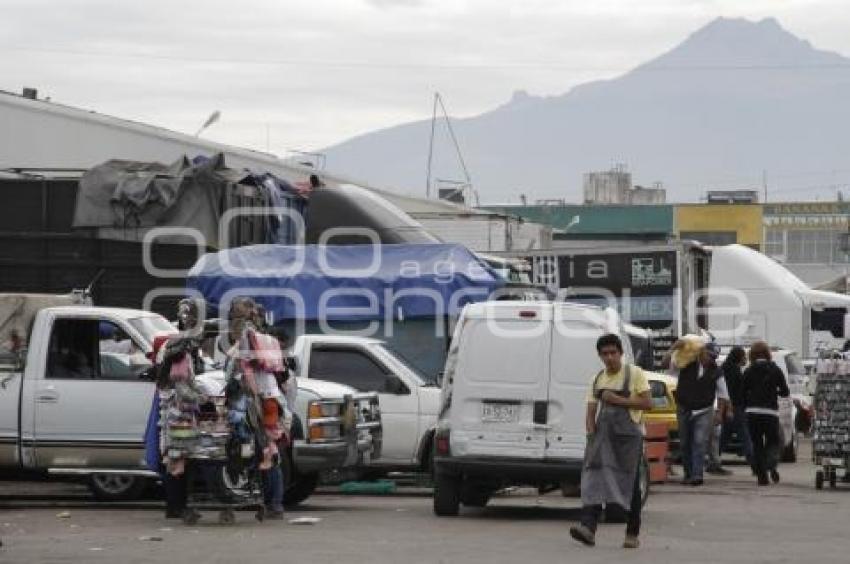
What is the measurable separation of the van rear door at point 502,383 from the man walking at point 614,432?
2093 millimetres

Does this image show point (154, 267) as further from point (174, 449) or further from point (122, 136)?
point (122, 136)

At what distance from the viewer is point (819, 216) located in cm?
10425

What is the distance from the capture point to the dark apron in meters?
16.0

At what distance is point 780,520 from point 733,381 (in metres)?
7.92

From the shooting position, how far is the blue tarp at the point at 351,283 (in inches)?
1015

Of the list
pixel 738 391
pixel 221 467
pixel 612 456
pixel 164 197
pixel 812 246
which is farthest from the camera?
pixel 812 246

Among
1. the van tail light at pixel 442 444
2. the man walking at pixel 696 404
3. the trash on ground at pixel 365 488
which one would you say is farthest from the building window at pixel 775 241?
the van tail light at pixel 442 444

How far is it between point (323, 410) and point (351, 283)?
6.80 meters

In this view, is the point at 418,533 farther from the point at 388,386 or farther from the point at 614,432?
the point at 388,386

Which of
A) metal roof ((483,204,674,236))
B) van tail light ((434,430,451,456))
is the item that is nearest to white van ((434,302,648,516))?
van tail light ((434,430,451,456))

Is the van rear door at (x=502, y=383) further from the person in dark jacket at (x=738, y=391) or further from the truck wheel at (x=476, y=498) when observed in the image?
the person in dark jacket at (x=738, y=391)

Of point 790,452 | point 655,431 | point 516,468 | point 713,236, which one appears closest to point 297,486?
point 516,468

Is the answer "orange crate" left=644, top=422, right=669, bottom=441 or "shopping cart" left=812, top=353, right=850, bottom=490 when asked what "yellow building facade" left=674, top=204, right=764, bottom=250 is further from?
"orange crate" left=644, top=422, right=669, bottom=441

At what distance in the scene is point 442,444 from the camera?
1869cm
